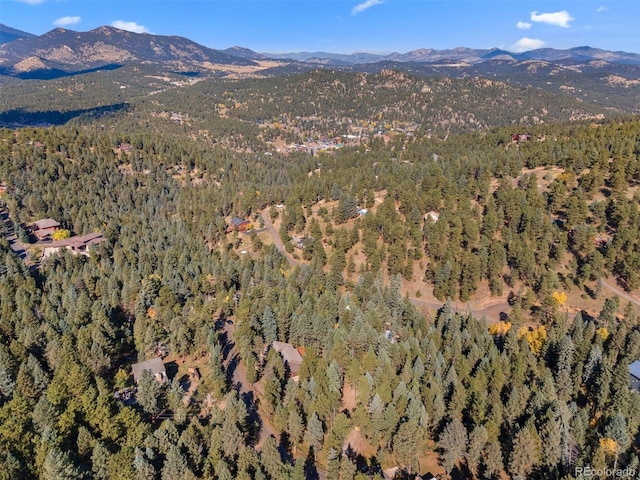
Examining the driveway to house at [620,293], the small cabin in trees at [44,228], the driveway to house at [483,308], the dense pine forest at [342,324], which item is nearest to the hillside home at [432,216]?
the dense pine forest at [342,324]

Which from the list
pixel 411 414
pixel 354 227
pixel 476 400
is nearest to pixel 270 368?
pixel 411 414

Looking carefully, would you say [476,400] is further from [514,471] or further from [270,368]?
[270,368]

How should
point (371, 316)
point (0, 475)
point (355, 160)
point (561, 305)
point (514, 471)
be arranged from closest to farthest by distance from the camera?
point (0, 475)
point (514, 471)
point (371, 316)
point (561, 305)
point (355, 160)

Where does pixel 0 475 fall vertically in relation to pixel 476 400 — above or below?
above

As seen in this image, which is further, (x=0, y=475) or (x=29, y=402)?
(x=29, y=402)

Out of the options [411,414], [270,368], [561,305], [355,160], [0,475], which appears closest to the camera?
[0,475]

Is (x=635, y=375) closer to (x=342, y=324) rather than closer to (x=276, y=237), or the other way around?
(x=342, y=324)

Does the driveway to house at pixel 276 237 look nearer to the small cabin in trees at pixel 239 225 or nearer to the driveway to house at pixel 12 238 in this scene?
the small cabin in trees at pixel 239 225

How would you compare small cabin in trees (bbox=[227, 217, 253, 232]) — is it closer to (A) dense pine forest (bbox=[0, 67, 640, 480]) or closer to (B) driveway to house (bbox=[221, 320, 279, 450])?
(A) dense pine forest (bbox=[0, 67, 640, 480])
